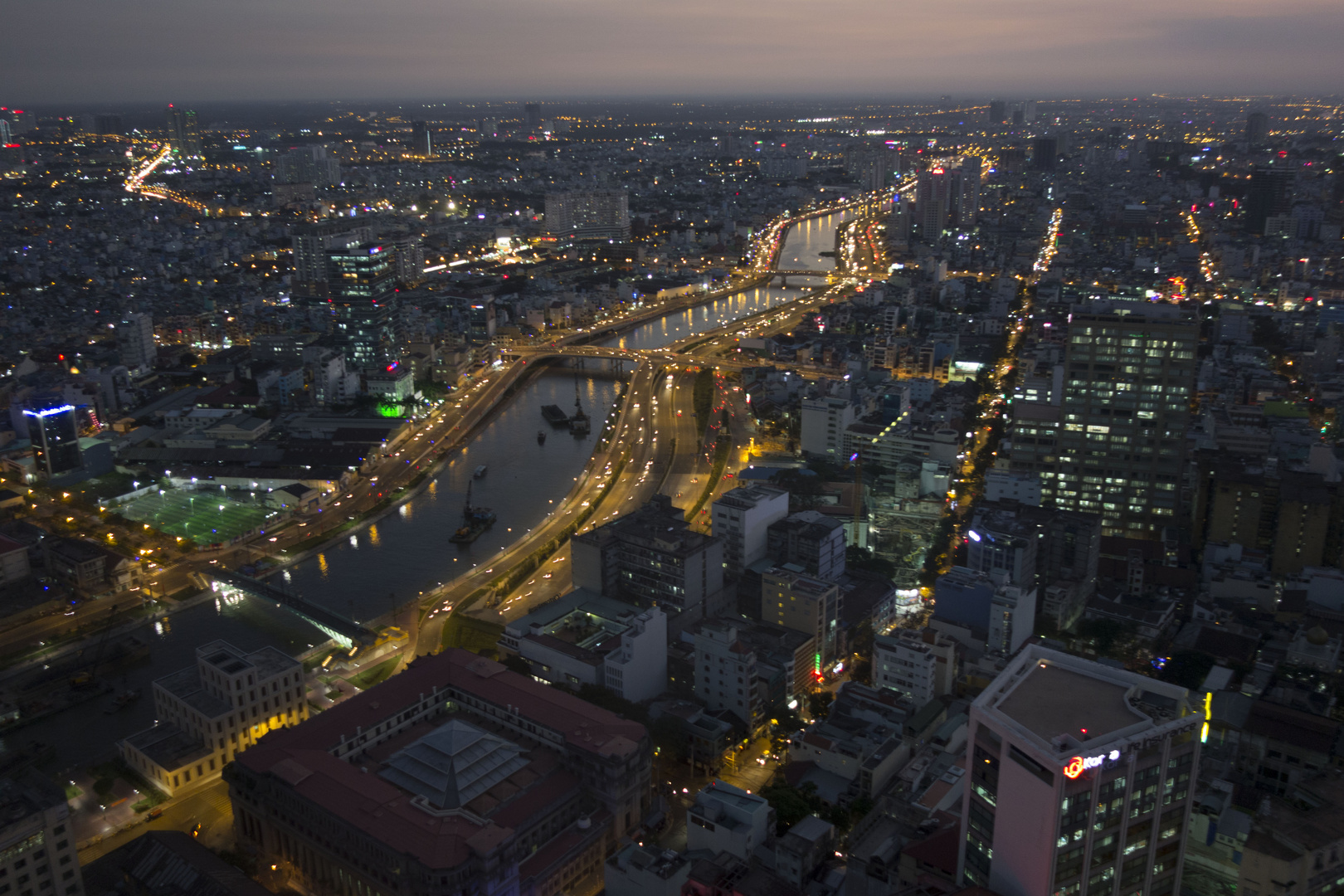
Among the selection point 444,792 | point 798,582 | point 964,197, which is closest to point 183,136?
point 964,197

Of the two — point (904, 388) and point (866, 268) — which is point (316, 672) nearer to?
point (904, 388)

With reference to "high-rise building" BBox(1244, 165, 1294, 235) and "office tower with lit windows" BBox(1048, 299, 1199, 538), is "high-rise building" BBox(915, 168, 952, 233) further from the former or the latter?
"office tower with lit windows" BBox(1048, 299, 1199, 538)

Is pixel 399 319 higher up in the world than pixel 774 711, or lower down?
higher up

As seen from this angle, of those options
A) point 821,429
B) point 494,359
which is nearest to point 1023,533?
point 821,429

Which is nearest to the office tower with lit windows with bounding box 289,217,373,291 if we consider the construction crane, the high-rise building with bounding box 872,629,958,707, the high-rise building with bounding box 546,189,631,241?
the high-rise building with bounding box 546,189,631,241

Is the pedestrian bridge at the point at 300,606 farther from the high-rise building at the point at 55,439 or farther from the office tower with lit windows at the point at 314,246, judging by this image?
the office tower with lit windows at the point at 314,246

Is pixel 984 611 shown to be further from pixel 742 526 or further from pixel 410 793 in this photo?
pixel 410 793
